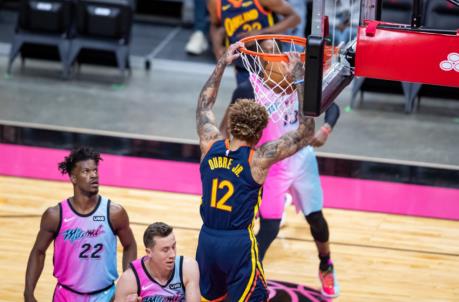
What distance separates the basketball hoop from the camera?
5.62 meters

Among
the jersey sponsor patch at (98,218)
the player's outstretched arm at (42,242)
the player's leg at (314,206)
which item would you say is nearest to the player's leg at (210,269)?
the jersey sponsor patch at (98,218)

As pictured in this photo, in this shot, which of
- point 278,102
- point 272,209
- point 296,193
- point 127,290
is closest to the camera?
point 127,290

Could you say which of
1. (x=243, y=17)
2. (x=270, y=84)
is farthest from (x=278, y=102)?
(x=243, y=17)

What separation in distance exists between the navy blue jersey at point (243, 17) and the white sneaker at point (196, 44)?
440 centimetres

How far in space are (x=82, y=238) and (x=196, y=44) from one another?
25.3ft

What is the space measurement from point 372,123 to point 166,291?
6.49m

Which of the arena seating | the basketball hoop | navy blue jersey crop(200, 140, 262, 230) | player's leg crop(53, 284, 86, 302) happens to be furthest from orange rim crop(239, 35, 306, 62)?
the arena seating

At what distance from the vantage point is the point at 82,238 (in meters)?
5.40

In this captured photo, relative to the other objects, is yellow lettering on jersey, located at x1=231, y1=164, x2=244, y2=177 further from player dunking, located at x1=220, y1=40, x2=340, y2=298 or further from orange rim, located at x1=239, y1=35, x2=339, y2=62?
player dunking, located at x1=220, y1=40, x2=340, y2=298

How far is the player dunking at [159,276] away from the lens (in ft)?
16.1

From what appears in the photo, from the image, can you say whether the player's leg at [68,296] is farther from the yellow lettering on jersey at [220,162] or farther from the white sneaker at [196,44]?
the white sneaker at [196,44]

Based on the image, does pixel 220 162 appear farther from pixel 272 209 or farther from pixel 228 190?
pixel 272 209

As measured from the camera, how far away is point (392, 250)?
765 cm

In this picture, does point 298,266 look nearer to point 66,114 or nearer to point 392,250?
point 392,250
